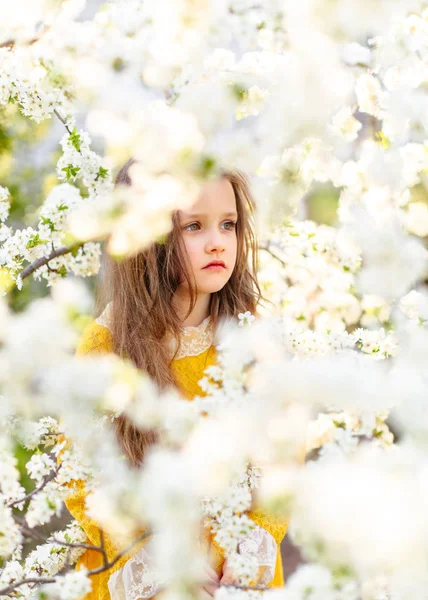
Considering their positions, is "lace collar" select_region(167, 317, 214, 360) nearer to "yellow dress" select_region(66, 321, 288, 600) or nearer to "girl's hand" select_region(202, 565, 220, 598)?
"yellow dress" select_region(66, 321, 288, 600)

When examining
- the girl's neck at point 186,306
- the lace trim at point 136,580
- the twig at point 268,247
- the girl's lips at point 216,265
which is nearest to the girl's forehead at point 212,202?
the girl's lips at point 216,265

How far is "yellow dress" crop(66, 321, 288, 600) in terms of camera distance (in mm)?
1426

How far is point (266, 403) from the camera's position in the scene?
2.48 ft

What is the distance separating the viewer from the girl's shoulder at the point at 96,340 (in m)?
1.64

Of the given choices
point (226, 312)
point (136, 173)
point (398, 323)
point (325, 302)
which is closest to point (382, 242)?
point (398, 323)

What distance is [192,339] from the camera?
67.4 inches

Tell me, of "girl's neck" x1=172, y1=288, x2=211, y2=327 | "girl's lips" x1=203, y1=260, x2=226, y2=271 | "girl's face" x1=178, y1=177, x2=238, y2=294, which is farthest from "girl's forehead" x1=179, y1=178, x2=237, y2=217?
"girl's neck" x1=172, y1=288, x2=211, y2=327

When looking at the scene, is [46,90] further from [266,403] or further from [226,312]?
[266,403]

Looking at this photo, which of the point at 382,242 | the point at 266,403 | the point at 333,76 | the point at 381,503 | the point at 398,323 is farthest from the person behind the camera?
the point at 398,323

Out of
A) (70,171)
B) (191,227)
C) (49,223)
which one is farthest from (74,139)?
(191,227)

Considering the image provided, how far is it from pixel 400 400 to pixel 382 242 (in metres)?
0.51

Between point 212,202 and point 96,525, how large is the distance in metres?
0.71

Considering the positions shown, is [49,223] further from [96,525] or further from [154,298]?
[96,525]

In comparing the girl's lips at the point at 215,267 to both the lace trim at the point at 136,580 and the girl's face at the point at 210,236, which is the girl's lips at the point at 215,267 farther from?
the lace trim at the point at 136,580
